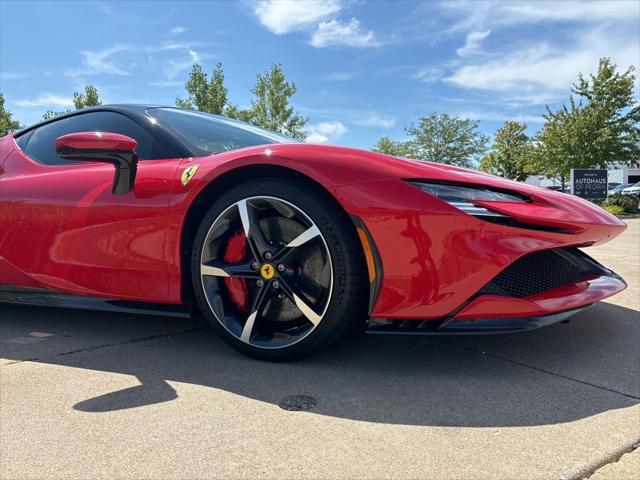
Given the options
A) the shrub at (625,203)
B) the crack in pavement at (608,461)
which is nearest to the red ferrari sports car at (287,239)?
the crack in pavement at (608,461)

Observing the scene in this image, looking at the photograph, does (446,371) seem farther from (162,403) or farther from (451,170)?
(162,403)

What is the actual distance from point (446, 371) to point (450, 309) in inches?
12.9


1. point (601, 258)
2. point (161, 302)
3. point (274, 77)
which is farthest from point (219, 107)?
point (161, 302)

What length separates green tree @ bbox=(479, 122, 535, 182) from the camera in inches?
1662

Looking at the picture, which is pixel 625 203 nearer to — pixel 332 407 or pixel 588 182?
pixel 588 182

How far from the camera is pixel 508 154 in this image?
42781 mm

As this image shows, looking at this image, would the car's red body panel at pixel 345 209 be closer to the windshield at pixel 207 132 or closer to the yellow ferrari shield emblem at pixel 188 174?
the yellow ferrari shield emblem at pixel 188 174

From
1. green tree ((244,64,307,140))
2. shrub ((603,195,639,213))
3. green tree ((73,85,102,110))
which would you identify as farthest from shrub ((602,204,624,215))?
green tree ((73,85,102,110))

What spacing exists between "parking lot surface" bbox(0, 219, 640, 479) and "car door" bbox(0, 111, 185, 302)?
1.12 feet

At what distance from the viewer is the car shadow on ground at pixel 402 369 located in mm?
1623

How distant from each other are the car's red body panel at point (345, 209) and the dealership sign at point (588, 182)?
57.3 ft

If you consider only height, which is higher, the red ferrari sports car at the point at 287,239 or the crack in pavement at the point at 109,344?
the red ferrari sports car at the point at 287,239

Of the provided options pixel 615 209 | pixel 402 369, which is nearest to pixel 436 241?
pixel 402 369

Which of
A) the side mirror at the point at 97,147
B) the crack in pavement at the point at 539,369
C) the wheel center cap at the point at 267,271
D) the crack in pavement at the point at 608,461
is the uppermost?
the side mirror at the point at 97,147
